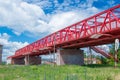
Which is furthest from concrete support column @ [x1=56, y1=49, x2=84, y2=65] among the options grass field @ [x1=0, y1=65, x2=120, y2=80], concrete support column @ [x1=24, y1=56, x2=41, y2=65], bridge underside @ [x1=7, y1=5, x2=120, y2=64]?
concrete support column @ [x1=24, y1=56, x2=41, y2=65]

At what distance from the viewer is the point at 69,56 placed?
48.2m

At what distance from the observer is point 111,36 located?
32.3m

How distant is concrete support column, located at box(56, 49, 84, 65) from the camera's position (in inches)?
1881

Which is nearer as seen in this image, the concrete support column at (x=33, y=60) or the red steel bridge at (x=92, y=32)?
the red steel bridge at (x=92, y=32)

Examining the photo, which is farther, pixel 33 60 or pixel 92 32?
pixel 33 60

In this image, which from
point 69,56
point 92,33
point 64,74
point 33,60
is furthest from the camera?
point 33,60

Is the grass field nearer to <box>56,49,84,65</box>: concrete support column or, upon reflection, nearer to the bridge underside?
the bridge underside

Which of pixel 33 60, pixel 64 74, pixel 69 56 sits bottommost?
pixel 64 74

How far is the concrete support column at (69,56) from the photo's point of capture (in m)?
47.8

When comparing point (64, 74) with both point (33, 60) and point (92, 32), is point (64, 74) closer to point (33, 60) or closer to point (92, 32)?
point (92, 32)

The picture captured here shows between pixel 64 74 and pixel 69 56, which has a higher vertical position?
pixel 69 56

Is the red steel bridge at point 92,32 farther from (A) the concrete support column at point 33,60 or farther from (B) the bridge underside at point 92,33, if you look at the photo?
(A) the concrete support column at point 33,60

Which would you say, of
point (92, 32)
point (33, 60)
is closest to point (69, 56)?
point (92, 32)

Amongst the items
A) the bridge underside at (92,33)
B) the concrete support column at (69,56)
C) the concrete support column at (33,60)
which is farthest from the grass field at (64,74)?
the concrete support column at (33,60)
